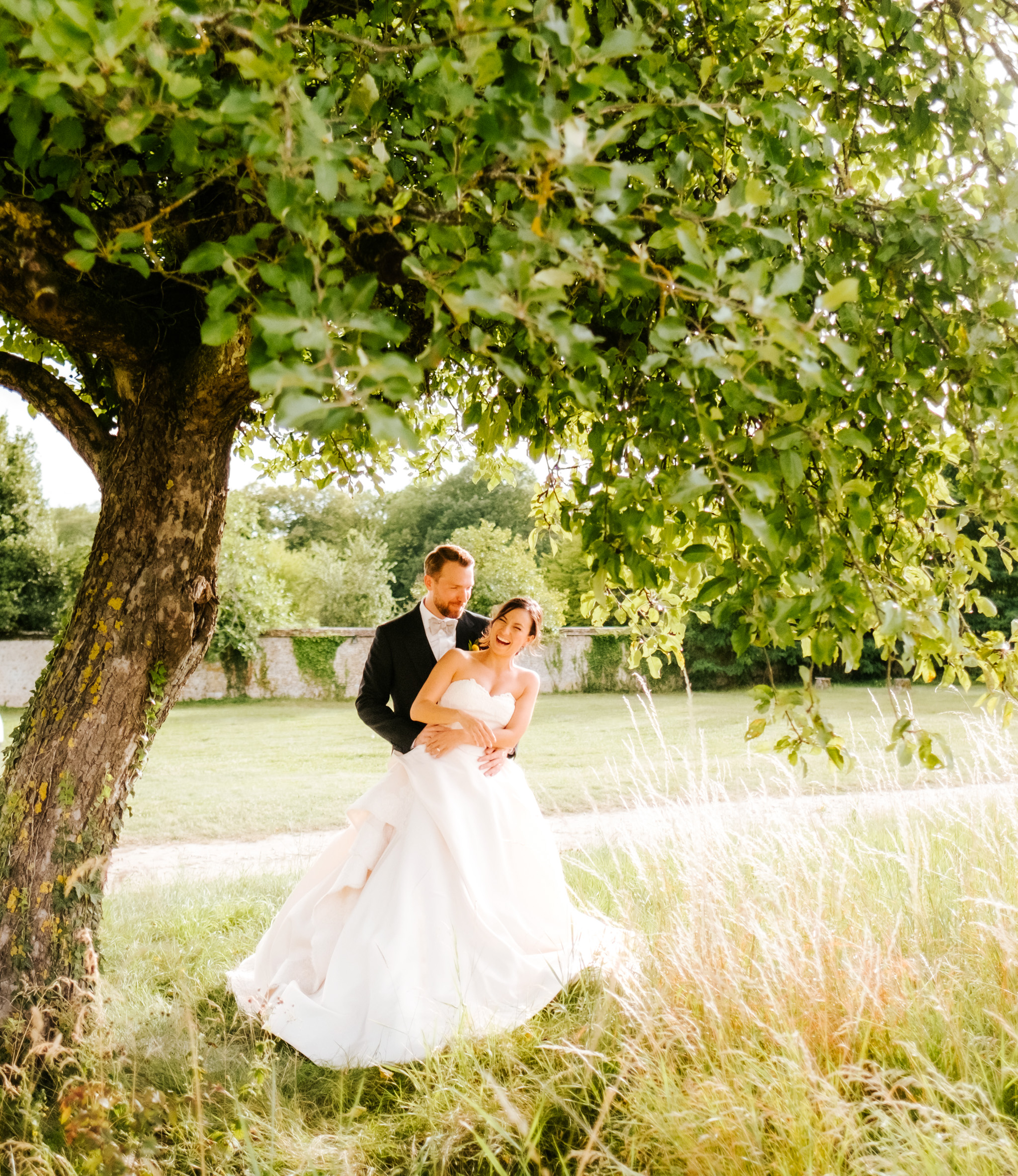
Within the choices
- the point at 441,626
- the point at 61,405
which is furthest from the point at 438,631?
the point at 61,405

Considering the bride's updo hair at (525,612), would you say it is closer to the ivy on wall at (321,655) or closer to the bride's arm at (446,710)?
the bride's arm at (446,710)

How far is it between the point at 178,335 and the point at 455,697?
234 centimetres

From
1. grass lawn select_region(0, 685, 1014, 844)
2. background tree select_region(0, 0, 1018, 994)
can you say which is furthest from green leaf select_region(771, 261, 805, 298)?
grass lawn select_region(0, 685, 1014, 844)

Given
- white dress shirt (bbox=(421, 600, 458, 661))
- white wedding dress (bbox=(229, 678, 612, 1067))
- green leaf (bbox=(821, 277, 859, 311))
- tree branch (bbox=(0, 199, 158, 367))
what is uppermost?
tree branch (bbox=(0, 199, 158, 367))

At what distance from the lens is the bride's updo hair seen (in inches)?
184

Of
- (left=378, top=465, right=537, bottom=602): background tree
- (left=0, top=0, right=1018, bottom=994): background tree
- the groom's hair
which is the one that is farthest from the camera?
(left=378, top=465, right=537, bottom=602): background tree

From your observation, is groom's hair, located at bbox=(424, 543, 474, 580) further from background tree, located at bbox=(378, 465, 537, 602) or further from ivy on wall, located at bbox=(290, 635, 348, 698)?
background tree, located at bbox=(378, 465, 537, 602)

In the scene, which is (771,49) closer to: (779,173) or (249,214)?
(779,173)

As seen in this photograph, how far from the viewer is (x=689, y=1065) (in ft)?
10.1

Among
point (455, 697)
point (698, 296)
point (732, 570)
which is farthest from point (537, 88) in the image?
point (455, 697)

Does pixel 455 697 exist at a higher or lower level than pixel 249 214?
lower

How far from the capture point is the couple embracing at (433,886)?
3918 millimetres

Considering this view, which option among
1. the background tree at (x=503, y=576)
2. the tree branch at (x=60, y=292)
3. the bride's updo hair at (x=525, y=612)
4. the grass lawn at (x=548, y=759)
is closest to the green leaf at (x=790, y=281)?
the grass lawn at (x=548, y=759)

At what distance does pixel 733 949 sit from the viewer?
131 inches
